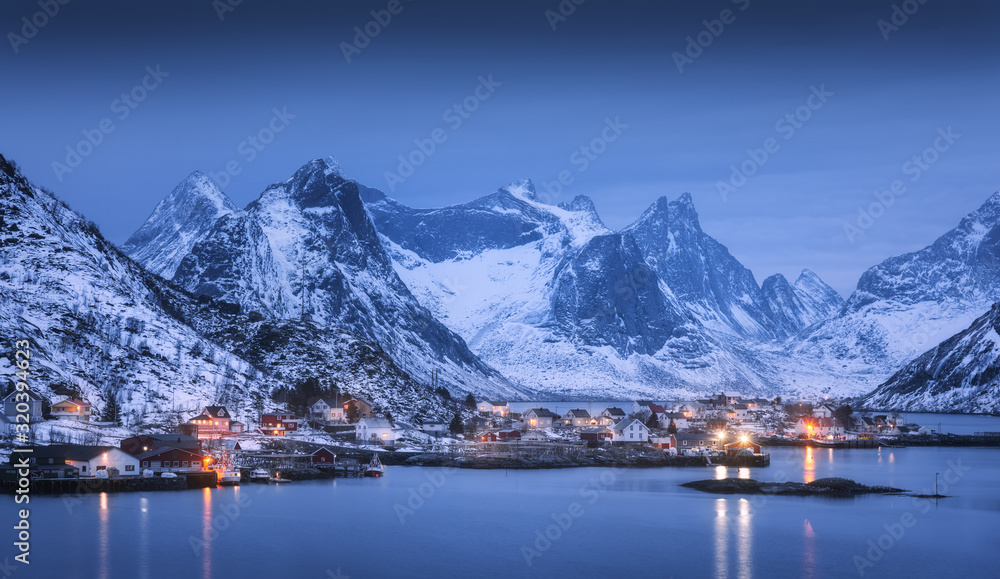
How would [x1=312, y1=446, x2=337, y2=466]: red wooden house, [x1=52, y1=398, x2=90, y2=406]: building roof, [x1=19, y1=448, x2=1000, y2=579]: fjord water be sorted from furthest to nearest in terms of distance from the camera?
1. [x1=312, y1=446, x2=337, y2=466]: red wooden house
2. [x1=52, y1=398, x2=90, y2=406]: building roof
3. [x1=19, y1=448, x2=1000, y2=579]: fjord water

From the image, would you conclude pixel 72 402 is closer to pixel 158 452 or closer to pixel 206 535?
pixel 158 452

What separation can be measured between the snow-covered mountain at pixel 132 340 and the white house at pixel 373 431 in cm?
1428

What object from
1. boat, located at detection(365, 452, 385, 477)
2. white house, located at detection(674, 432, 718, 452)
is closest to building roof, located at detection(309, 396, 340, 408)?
boat, located at detection(365, 452, 385, 477)

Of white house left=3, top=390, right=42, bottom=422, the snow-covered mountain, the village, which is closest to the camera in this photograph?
white house left=3, top=390, right=42, bottom=422

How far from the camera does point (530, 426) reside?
193 meters

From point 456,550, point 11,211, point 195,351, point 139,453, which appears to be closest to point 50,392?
point 139,453

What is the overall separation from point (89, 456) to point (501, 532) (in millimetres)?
42673

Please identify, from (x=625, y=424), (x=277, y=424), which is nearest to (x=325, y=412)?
(x=277, y=424)

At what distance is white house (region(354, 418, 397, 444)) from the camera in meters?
147

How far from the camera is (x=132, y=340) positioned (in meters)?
141

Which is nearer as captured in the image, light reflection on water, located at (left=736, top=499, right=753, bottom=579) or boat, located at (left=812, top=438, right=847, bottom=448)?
light reflection on water, located at (left=736, top=499, right=753, bottom=579)

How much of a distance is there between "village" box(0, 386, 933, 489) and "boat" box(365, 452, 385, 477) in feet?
0.55
